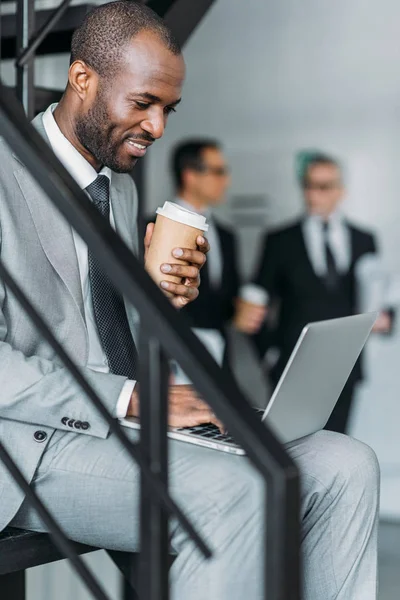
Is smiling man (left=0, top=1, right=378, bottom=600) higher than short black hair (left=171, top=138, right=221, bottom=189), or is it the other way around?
smiling man (left=0, top=1, right=378, bottom=600)

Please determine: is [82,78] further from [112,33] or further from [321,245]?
[321,245]

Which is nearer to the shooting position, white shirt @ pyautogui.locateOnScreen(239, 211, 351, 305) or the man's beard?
the man's beard

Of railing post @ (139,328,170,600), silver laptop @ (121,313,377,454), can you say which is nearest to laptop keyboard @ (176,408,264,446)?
silver laptop @ (121,313,377,454)

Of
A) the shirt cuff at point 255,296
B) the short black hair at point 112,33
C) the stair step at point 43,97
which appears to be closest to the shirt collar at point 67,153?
the short black hair at point 112,33

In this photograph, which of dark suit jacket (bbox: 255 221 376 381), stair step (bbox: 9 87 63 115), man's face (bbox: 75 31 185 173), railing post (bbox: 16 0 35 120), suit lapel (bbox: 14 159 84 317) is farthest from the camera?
dark suit jacket (bbox: 255 221 376 381)

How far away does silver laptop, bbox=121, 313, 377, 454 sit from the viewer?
1524 mm

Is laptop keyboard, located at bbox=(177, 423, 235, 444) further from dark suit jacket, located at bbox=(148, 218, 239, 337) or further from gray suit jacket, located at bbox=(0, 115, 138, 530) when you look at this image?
dark suit jacket, located at bbox=(148, 218, 239, 337)

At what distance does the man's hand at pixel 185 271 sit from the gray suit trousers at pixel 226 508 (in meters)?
0.36

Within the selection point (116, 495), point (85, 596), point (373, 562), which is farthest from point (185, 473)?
point (85, 596)

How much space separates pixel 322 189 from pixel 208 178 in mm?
569

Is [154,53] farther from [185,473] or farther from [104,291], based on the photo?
[185,473]

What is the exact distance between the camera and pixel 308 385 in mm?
1609

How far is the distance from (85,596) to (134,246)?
1396 mm

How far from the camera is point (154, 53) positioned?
1.87 meters
